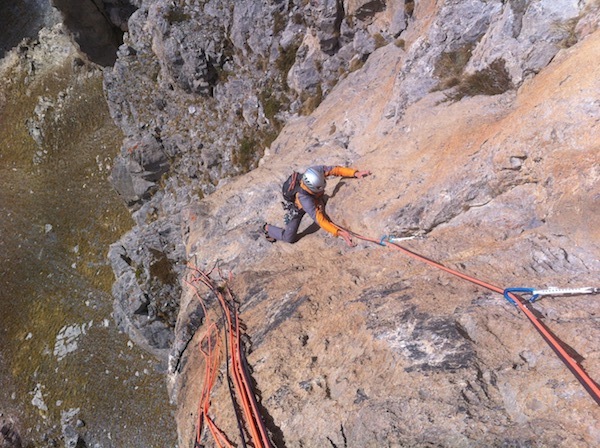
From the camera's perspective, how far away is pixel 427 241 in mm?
7836

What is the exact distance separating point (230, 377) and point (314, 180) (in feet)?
17.2

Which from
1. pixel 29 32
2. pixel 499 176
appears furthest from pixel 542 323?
pixel 29 32

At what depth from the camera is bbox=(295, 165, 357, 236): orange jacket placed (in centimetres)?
966

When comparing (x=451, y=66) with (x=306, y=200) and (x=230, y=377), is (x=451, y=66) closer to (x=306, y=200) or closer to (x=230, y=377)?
(x=306, y=200)

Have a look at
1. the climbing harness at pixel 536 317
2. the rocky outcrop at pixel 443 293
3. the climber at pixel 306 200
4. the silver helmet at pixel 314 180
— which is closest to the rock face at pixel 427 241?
the rocky outcrop at pixel 443 293

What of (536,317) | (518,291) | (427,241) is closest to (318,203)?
(427,241)

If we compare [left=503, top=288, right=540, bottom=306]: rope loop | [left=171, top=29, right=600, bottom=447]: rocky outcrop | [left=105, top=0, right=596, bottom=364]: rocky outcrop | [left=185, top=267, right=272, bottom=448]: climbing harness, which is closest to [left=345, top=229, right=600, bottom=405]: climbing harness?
[left=503, top=288, right=540, bottom=306]: rope loop

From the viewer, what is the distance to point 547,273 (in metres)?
5.92

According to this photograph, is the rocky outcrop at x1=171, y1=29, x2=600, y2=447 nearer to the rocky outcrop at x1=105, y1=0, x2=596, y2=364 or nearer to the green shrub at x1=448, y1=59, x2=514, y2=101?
the green shrub at x1=448, y1=59, x2=514, y2=101

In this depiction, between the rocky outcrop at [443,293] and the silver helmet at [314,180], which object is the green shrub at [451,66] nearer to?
the rocky outcrop at [443,293]

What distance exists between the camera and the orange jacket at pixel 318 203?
966 cm

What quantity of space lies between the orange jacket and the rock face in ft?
1.13

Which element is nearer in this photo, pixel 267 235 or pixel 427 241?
pixel 427 241

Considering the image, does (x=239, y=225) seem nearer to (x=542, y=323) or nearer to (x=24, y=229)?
(x=542, y=323)
